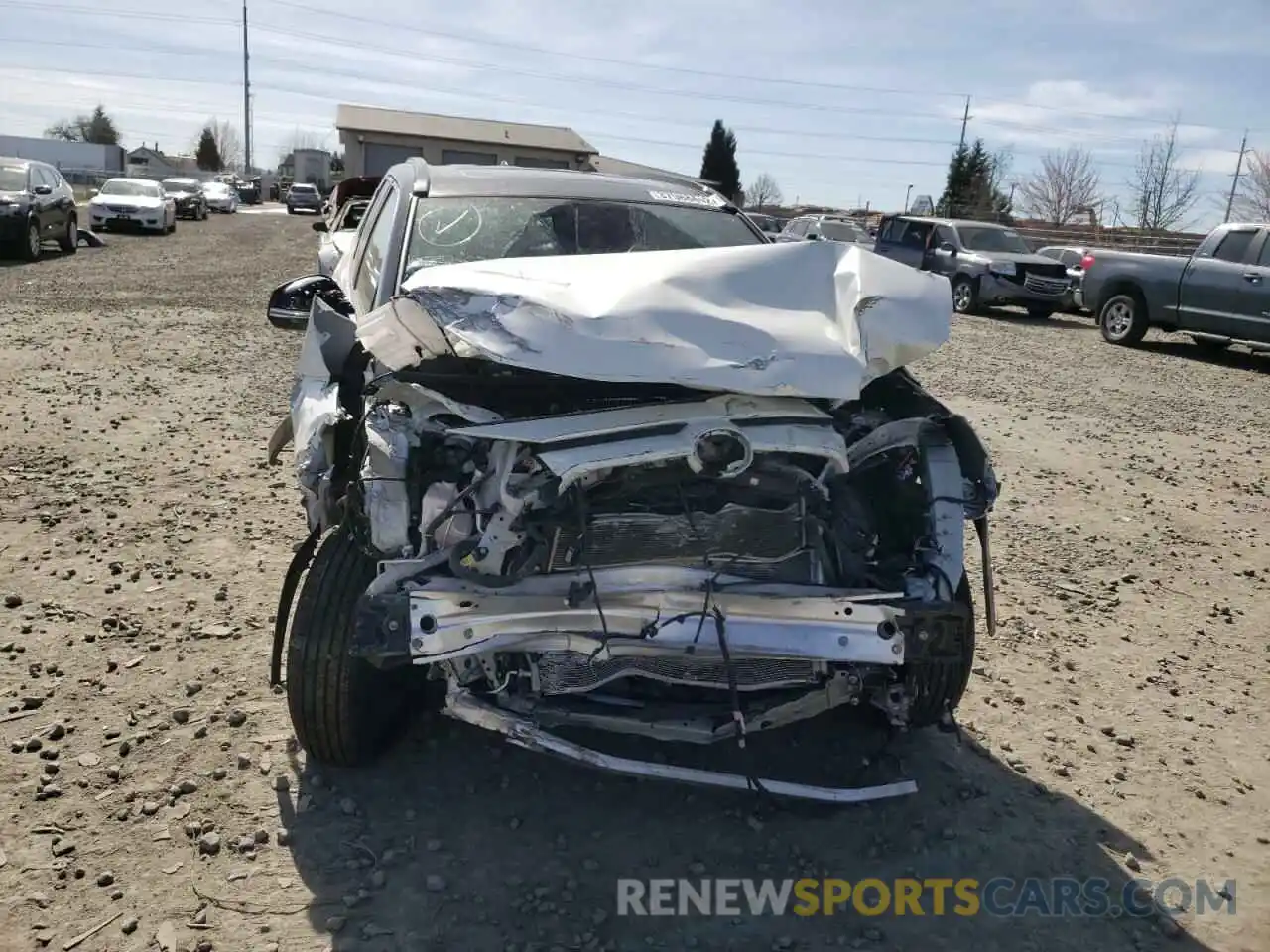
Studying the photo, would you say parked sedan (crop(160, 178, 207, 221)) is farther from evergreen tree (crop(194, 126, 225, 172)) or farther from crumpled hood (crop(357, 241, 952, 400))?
evergreen tree (crop(194, 126, 225, 172))

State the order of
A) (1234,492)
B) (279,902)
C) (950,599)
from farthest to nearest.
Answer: (1234,492) < (950,599) < (279,902)

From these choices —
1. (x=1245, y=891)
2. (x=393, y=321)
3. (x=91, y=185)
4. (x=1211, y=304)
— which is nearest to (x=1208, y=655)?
(x=1245, y=891)

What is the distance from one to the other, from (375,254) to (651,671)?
94.7 inches

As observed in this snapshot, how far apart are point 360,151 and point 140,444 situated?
3011cm

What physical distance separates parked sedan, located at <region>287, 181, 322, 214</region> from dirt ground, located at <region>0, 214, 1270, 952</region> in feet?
138

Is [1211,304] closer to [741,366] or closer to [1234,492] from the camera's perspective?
[1234,492]

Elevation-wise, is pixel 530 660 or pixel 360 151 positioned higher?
pixel 360 151

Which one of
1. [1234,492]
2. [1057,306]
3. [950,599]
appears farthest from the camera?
[1057,306]

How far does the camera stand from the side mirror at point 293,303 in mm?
4465

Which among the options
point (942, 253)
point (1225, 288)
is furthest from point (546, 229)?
point (942, 253)

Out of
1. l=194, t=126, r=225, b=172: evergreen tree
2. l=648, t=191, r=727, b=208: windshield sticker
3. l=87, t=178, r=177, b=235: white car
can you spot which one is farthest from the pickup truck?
l=194, t=126, r=225, b=172: evergreen tree

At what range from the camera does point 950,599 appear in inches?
111

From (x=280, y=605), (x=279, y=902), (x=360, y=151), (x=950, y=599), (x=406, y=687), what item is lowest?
(x=279, y=902)

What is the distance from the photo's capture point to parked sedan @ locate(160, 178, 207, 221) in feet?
110
